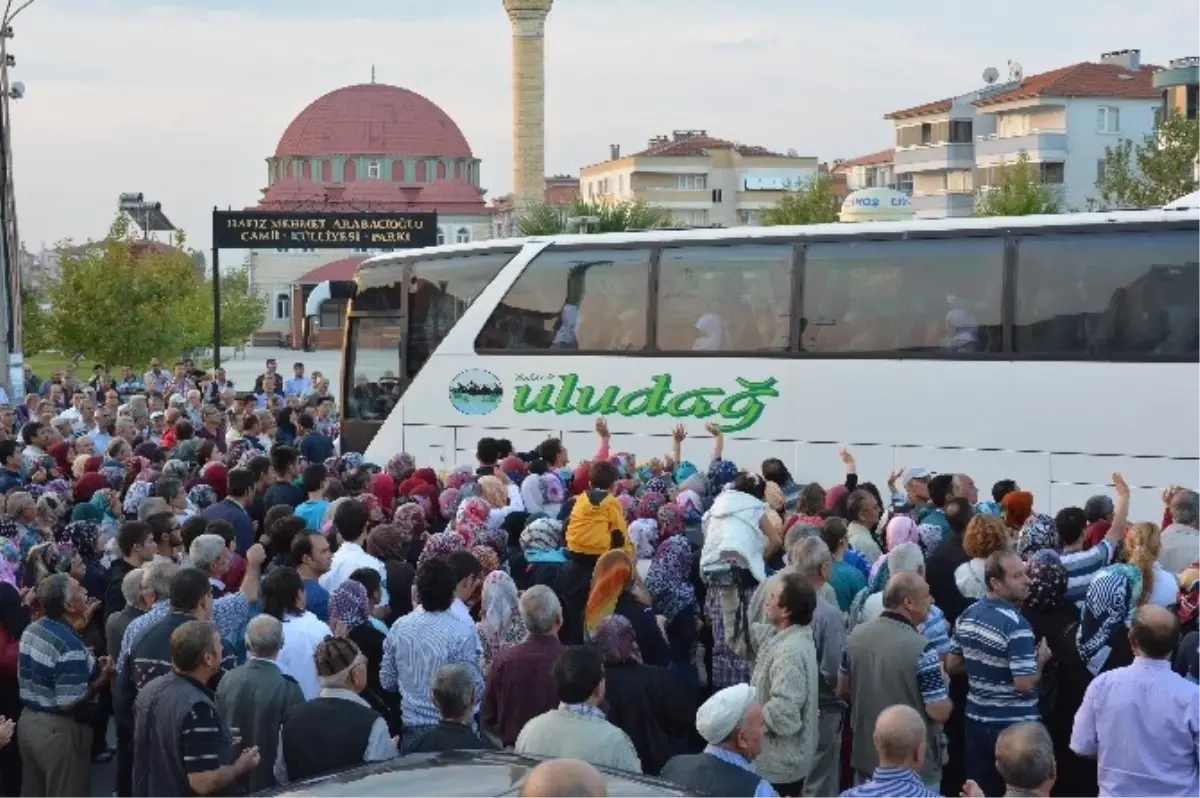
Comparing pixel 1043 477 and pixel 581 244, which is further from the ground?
pixel 581 244

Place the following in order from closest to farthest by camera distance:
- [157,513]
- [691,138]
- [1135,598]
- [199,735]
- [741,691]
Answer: [741,691] → [199,735] → [1135,598] → [157,513] → [691,138]

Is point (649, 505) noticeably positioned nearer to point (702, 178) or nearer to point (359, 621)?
point (359, 621)

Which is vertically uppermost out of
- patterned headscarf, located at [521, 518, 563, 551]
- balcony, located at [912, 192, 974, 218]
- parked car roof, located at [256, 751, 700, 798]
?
balcony, located at [912, 192, 974, 218]

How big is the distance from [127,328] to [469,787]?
4817 cm

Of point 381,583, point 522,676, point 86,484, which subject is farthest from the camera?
point 86,484

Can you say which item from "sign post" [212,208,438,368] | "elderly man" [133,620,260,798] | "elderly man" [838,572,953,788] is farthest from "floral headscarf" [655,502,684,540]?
"sign post" [212,208,438,368]

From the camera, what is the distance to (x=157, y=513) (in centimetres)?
1054

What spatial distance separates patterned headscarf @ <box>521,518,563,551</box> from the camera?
10.1 m

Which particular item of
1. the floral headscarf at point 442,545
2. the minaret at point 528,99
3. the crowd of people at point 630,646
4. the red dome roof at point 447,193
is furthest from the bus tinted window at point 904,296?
the red dome roof at point 447,193

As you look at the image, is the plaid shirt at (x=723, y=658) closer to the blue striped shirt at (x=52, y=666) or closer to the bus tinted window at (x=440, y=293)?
the blue striped shirt at (x=52, y=666)

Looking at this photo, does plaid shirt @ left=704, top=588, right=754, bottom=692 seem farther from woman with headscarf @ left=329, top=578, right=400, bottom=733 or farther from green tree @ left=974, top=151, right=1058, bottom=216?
green tree @ left=974, top=151, right=1058, bottom=216

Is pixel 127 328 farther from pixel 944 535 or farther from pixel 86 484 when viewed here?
pixel 944 535

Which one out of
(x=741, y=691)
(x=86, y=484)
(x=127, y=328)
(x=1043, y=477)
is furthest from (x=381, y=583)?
(x=127, y=328)

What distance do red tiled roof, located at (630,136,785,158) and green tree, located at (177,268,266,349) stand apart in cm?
2714
